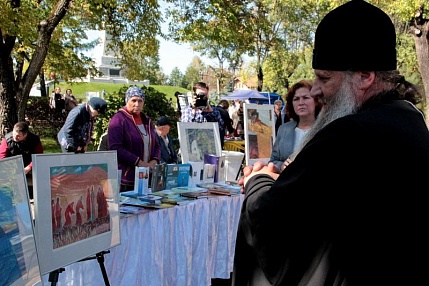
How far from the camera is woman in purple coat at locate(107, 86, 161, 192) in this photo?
14.2 ft

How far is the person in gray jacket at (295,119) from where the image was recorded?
4145 millimetres

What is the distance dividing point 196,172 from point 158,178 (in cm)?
58

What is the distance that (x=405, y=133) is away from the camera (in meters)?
1.19

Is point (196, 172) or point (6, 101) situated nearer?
point (196, 172)

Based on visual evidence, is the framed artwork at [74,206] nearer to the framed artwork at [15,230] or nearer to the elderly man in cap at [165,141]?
the framed artwork at [15,230]

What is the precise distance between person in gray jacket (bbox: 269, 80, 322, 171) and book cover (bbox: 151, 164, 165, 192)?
1.02 meters

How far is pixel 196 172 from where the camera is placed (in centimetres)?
446

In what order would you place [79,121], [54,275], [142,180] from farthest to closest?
[79,121] → [142,180] → [54,275]

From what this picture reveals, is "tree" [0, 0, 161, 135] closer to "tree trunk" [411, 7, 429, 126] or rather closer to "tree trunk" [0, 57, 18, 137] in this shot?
"tree trunk" [0, 57, 18, 137]

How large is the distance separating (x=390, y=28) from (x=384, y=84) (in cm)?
16

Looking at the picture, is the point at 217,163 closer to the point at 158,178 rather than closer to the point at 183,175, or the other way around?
the point at 183,175

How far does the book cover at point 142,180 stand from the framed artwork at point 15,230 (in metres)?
1.76

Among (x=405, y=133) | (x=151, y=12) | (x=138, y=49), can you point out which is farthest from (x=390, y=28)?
(x=138, y=49)

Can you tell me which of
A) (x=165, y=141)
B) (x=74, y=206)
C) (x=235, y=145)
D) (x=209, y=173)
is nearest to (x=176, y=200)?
(x=209, y=173)
